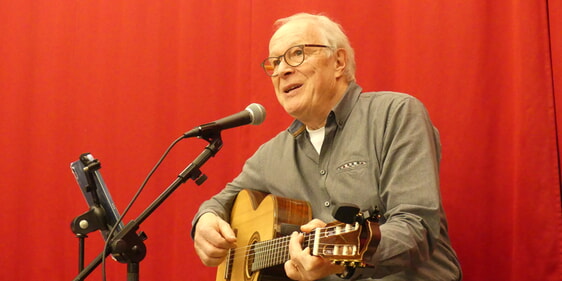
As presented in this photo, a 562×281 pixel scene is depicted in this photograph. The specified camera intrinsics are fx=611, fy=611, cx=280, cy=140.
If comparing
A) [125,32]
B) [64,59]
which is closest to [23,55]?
[64,59]

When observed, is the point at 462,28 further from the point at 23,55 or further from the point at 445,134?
the point at 23,55

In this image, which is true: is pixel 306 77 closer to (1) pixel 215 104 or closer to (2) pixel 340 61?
(2) pixel 340 61

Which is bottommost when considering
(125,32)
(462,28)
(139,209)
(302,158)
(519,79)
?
(139,209)

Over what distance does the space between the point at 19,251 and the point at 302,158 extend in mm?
2073

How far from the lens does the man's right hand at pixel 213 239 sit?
2443 mm

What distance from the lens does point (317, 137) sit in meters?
2.58

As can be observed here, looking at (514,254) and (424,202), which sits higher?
(424,202)

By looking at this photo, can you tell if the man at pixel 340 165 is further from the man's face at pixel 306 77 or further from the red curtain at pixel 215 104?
the red curtain at pixel 215 104

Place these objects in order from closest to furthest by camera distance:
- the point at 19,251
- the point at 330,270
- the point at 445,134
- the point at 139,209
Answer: the point at 330,270 < the point at 445,134 < the point at 139,209 < the point at 19,251

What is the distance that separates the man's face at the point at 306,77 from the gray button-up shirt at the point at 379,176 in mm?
106

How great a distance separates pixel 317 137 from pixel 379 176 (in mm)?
480

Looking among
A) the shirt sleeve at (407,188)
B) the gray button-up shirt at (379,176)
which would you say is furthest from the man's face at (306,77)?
the shirt sleeve at (407,188)

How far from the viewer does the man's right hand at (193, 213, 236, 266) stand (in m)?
2.44

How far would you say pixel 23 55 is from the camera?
374 centimetres
